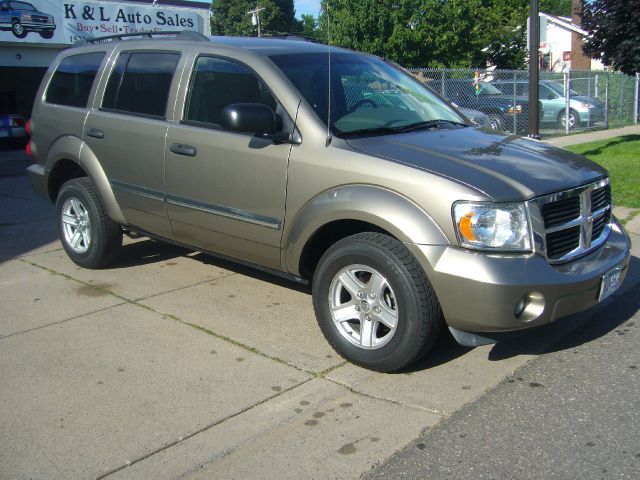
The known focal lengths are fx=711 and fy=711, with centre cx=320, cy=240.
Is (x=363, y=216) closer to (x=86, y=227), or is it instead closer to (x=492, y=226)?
(x=492, y=226)

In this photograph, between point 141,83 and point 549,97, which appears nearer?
point 141,83

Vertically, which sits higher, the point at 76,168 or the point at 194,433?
the point at 76,168

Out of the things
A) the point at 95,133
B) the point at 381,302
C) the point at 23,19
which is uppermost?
the point at 23,19

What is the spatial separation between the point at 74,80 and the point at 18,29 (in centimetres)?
1819

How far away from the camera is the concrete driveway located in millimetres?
3367

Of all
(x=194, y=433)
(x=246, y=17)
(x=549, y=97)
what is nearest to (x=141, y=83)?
(x=194, y=433)

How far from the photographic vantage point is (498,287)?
3.63 m

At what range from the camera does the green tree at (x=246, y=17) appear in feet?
238

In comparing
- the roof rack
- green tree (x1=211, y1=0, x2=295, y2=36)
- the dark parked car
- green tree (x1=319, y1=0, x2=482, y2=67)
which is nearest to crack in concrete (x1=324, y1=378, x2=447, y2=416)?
the roof rack

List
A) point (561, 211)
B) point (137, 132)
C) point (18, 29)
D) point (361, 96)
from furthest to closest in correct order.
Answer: point (18, 29) → point (137, 132) → point (361, 96) → point (561, 211)

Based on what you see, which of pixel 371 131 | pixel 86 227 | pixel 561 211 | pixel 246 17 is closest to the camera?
pixel 561 211

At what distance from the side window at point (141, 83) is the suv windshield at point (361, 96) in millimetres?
1028

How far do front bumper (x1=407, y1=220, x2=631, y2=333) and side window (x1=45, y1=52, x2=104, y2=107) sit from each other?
11.9 ft

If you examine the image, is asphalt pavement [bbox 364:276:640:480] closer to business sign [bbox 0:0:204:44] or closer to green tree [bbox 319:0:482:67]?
business sign [bbox 0:0:204:44]
